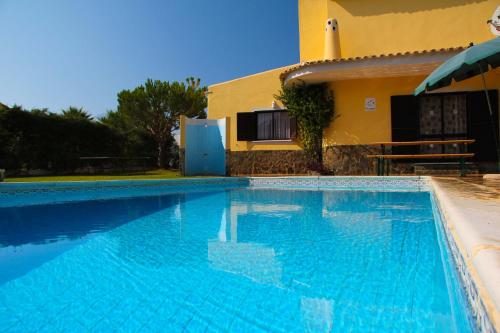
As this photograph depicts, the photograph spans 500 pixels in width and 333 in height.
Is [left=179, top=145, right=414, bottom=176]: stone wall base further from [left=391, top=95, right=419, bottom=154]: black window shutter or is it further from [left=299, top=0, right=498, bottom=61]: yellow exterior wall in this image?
[left=299, top=0, right=498, bottom=61]: yellow exterior wall

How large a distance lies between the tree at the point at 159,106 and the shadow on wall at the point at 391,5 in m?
13.2

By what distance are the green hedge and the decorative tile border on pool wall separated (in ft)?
31.3

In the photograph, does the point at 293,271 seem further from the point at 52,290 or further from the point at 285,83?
the point at 285,83

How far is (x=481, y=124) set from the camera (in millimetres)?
9297

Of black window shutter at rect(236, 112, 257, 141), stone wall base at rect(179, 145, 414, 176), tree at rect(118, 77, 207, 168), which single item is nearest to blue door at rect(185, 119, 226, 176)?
stone wall base at rect(179, 145, 414, 176)

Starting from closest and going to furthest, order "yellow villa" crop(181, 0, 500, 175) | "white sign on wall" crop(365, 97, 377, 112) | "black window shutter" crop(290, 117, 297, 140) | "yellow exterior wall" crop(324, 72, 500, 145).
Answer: "yellow villa" crop(181, 0, 500, 175) → "yellow exterior wall" crop(324, 72, 500, 145) → "white sign on wall" crop(365, 97, 377, 112) → "black window shutter" crop(290, 117, 297, 140)

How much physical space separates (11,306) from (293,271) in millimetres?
1798

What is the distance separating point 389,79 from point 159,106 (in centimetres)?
1690

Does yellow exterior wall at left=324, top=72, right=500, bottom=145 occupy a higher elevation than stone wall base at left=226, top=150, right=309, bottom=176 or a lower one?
higher

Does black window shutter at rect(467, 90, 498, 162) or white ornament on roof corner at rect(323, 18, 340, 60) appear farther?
white ornament on roof corner at rect(323, 18, 340, 60)

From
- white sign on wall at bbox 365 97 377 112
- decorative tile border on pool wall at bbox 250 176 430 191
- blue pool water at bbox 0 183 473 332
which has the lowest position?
blue pool water at bbox 0 183 473 332

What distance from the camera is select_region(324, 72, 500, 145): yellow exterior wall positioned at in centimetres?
1002

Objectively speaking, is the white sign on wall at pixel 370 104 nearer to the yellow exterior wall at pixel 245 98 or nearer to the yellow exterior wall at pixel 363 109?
the yellow exterior wall at pixel 363 109

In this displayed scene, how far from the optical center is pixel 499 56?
561 cm
